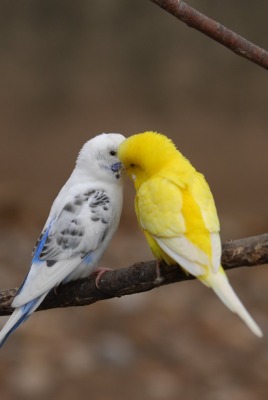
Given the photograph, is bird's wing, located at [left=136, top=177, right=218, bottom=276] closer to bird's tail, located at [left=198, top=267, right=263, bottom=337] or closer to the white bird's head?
bird's tail, located at [left=198, top=267, right=263, bottom=337]

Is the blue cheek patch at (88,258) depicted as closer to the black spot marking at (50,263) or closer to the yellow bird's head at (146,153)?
the black spot marking at (50,263)

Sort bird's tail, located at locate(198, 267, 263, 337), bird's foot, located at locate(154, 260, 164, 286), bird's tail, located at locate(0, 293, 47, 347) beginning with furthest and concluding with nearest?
1. bird's tail, located at locate(0, 293, 47, 347)
2. bird's foot, located at locate(154, 260, 164, 286)
3. bird's tail, located at locate(198, 267, 263, 337)

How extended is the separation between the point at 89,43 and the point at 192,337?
2.15 m

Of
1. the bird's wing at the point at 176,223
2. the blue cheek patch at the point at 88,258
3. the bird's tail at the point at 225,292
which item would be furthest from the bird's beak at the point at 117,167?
the bird's tail at the point at 225,292

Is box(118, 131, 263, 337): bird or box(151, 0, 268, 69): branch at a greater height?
box(151, 0, 268, 69): branch

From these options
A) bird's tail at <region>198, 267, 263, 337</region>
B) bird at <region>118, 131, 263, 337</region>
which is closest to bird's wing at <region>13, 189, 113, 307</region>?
bird at <region>118, 131, 263, 337</region>

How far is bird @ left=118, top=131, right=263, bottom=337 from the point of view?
2830 mm

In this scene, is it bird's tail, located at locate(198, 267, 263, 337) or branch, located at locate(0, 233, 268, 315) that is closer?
bird's tail, located at locate(198, 267, 263, 337)

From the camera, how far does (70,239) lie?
134 inches

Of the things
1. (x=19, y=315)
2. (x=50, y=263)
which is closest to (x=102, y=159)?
(x=50, y=263)

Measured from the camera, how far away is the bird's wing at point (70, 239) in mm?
3299

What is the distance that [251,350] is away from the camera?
6719 millimetres

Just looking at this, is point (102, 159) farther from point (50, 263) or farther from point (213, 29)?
point (213, 29)

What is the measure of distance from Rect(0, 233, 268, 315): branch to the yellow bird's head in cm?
27
